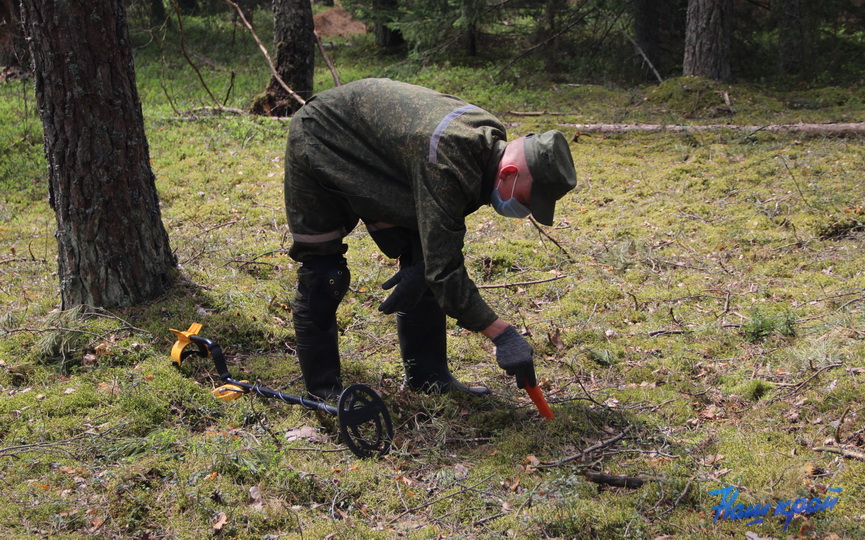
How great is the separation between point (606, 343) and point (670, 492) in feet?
5.59

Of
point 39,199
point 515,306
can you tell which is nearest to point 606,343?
point 515,306

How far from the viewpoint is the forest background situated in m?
3.03

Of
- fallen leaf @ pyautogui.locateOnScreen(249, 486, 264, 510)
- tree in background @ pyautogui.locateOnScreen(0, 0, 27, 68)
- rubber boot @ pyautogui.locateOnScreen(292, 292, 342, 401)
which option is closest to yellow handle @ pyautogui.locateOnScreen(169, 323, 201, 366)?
rubber boot @ pyautogui.locateOnScreen(292, 292, 342, 401)

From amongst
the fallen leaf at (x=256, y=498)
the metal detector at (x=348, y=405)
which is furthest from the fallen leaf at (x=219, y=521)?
the metal detector at (x=348, y=405)

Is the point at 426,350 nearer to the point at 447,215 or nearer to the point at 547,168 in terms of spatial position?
the point at 447,215

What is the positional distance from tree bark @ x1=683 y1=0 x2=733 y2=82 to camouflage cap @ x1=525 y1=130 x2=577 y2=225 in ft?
24.7

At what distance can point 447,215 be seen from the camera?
3109mm

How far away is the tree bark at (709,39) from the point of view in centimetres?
946

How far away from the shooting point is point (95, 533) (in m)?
2.84

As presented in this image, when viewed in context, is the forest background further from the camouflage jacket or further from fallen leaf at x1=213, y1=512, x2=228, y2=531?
the camouflage jacket

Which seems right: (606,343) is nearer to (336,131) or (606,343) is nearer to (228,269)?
(336,131)

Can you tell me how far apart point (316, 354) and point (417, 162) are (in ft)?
4.23

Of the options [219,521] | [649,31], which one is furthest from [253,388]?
[649,31]

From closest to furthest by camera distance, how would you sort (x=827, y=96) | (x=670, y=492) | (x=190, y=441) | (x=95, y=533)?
(x=95, y=533), (x=670, y=492), (x=190, y=441), (x=827, y=96)
